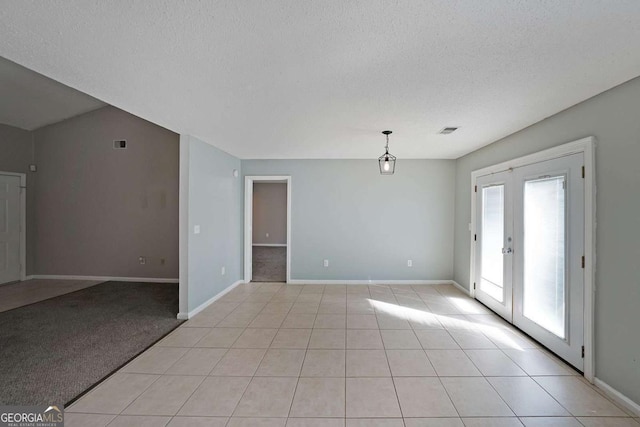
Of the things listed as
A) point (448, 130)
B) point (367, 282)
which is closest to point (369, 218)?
point (367, 282)

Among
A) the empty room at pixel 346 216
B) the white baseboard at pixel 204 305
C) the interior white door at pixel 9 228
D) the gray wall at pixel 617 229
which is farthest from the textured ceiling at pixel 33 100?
the gray wall at pixel 617 229

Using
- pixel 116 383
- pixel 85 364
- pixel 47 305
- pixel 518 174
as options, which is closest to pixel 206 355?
pixel 116 383

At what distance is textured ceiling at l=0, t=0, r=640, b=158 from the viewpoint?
1386 millimetres

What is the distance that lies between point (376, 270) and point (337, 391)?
3358 mm

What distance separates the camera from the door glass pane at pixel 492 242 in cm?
381

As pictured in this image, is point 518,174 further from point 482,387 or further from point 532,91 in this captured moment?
point 482,387

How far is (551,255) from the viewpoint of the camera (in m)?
2.82

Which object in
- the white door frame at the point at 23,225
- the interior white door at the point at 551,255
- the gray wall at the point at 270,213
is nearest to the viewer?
the interior white door at the point at 551,255

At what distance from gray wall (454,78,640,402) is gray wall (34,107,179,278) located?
20.4 feet

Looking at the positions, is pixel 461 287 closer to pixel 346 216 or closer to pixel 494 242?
pixel 494 242

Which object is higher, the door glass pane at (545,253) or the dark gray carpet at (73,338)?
the door glass pane at (545,253)

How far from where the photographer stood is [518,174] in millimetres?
3367

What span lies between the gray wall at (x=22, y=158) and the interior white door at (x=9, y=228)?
17cm

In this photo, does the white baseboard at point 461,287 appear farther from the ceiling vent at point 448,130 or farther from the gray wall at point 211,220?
the gray wall at point 211,220
